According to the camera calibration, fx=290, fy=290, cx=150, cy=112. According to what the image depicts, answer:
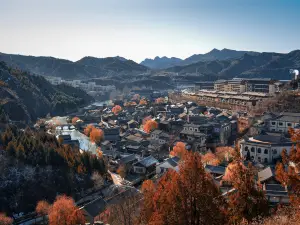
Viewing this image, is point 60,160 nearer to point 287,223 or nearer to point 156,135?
point 156,135

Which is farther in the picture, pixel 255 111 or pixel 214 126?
pixel 255 111

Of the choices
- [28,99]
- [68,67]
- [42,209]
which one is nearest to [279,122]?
[42,209]

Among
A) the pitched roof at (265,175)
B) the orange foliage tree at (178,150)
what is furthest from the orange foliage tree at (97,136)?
the pitched roof at (265,175)

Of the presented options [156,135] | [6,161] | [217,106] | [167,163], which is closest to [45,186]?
[6,161]

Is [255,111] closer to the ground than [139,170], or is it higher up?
higher up

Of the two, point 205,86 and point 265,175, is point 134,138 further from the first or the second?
point 205,86

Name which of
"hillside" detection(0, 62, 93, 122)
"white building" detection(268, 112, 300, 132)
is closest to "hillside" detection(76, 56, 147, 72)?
"hillside" detection(0, 62, 93, 122)

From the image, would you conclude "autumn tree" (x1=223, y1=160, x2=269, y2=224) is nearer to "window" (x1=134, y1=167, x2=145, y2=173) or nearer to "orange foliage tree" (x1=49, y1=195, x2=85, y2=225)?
"orange foliage tree" (x1=49, y1=195, x2=85, y2=225)
